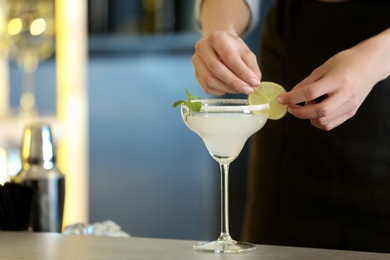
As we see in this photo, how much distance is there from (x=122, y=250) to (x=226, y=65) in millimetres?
375

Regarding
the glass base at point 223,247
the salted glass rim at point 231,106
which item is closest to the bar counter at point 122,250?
the glass base at point 223,247

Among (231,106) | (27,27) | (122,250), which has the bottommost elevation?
(122,250)

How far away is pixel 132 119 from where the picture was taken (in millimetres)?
4391

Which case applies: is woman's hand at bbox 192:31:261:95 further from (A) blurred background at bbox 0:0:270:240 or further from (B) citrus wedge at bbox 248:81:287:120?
(A) blurred background at bbox 0:0:270:240

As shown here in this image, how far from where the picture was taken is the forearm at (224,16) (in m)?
1.88

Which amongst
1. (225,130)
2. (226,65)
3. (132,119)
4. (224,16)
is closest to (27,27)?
(132,119)

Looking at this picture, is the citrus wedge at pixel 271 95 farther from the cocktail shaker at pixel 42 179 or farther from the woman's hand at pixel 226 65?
the cocktail shaker at pixel 42 179

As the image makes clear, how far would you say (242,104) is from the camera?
58.4 inches

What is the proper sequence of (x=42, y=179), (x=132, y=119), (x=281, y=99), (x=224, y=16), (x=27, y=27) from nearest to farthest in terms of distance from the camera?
(x=281, y=99)
(x=42, y=179)
(x=224, y=16)
(x=27, y=27)
(x=132, y=119)

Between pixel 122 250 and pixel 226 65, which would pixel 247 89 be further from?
pixel 122 250

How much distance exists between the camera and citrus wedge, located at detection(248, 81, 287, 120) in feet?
4.88

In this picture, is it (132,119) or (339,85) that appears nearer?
(339,85)

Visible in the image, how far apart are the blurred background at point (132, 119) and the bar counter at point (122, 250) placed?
2.67 m

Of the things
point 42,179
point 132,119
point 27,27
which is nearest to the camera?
point 42,179
